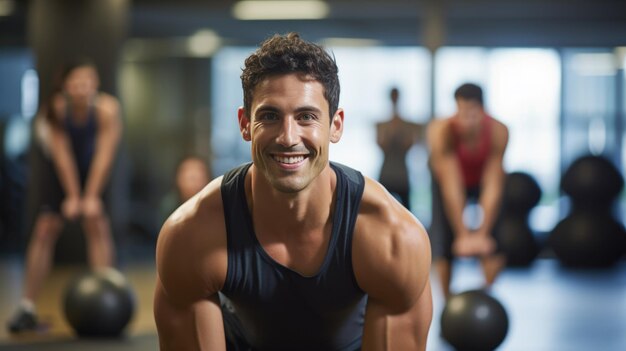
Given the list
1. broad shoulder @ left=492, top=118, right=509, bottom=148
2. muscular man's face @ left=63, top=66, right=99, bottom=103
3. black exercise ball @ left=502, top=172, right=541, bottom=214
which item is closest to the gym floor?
black exercise ball @ left=502, top=172, right=541, bottom=214

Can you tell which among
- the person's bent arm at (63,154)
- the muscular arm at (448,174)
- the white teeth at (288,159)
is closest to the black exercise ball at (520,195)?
the muscular arm at (448,174)

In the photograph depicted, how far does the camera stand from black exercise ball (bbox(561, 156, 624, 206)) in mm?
6828

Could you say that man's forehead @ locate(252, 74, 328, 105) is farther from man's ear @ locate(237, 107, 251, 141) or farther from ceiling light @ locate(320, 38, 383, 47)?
ceiling light @ locate(320, 38, 383, 47)

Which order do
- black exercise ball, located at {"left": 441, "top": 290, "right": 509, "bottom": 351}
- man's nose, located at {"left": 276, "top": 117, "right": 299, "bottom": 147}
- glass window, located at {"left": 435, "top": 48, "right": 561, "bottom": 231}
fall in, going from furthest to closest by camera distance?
glass window, located at {"left": 435, "top": 48, "right": 561, "bottom": 231} → black exercise ball, located at {"left": 441, "top": 290, "right": 509, "bottom": 351} → man's nose, located at {"left": 276, "top": 117, "right": 299, "bottom": 147}

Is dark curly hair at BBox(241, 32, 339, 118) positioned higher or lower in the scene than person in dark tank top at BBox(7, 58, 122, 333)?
higher

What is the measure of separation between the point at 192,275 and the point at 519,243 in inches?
213

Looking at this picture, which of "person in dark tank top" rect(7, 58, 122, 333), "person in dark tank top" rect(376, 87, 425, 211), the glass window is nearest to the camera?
"person in dark tank top" rect(7, 58, 122, 333)

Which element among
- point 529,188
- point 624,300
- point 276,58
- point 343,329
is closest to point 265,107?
point 276,58

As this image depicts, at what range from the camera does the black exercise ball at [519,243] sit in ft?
22.4

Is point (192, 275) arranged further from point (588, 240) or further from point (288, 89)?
point (588, 240)

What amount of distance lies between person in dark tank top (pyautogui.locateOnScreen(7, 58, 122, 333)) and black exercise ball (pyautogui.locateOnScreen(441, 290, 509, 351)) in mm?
1744

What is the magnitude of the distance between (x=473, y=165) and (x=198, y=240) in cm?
251

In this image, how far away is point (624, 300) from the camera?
5.41 metres

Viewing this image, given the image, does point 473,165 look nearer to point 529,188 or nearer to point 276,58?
point 276,58
